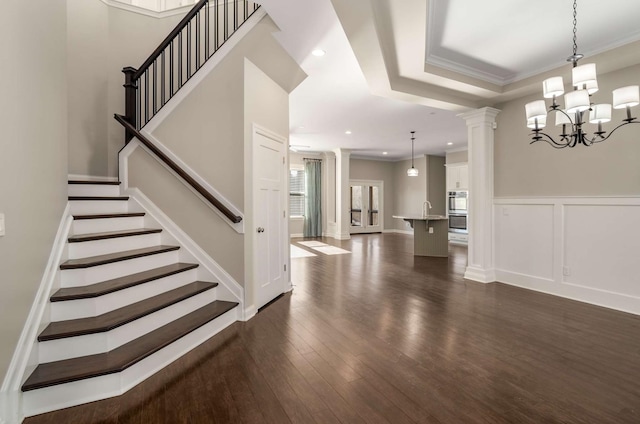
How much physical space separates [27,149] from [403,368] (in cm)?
291

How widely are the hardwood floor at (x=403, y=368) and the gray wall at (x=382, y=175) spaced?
8017 millimetres

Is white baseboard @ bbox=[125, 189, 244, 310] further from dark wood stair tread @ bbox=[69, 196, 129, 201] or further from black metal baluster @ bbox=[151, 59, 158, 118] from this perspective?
black metal baluster @ bbox=[151, 59, 158, 118]

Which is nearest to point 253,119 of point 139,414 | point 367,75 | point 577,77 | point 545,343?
point 367,75

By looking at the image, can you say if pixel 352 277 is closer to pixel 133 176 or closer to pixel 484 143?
pixel 484 143

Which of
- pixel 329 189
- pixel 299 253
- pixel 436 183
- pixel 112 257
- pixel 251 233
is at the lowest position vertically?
pixel 299 253

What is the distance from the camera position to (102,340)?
6.61 ft

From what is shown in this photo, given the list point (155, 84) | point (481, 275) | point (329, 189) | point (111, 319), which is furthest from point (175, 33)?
point (329, 189)

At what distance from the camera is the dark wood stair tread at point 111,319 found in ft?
6.29

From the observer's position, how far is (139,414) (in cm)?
172

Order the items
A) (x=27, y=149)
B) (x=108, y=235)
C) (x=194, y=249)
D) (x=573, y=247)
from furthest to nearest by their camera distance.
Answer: (x=573, y=247) → (x=194, y=249) → (x=108, y=235) → (x=27, y=149)

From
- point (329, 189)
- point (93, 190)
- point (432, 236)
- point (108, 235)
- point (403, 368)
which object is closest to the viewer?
point (403, 368)

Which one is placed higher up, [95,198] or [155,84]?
[155,84]

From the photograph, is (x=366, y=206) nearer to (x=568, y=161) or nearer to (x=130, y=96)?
(x=568, y=161)

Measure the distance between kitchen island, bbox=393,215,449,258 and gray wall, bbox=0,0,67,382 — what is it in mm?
6218
